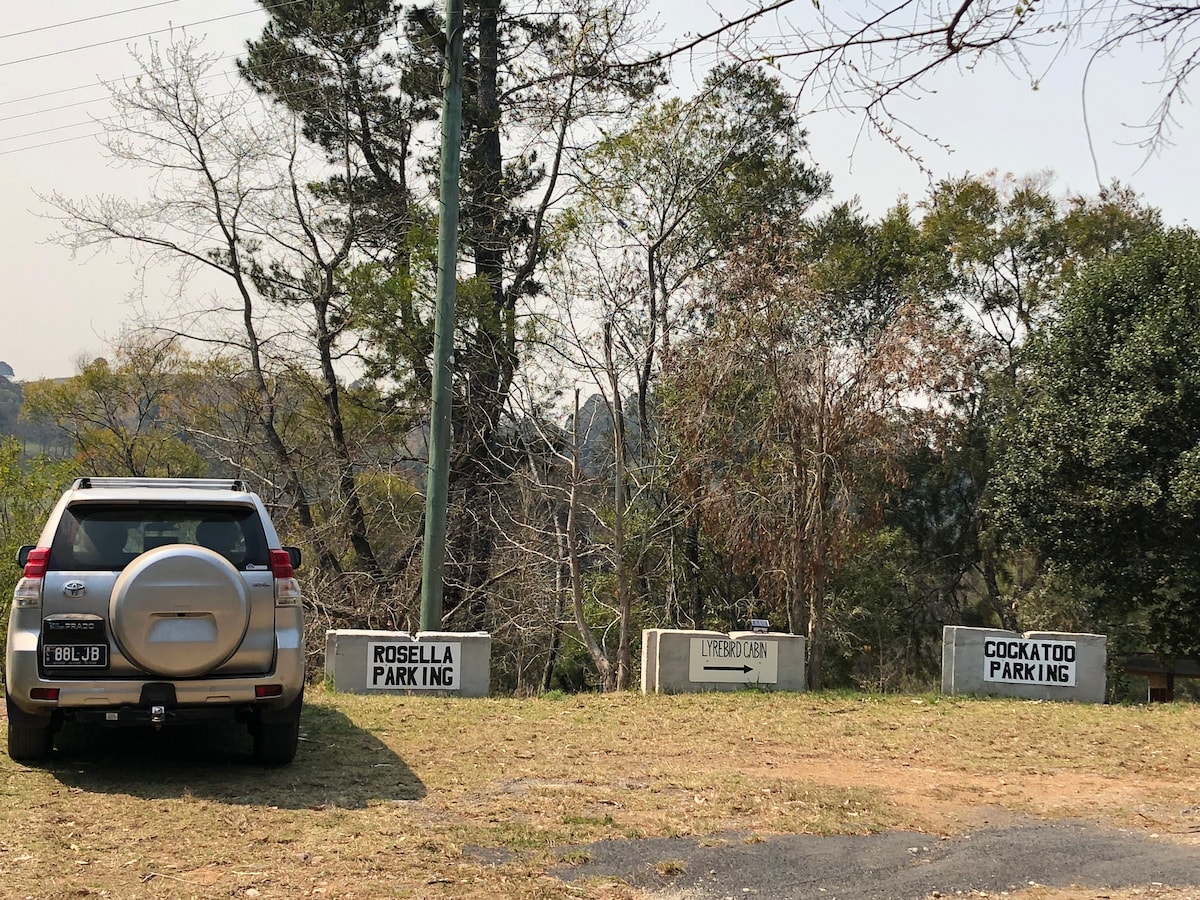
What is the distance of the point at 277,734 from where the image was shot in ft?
25.0

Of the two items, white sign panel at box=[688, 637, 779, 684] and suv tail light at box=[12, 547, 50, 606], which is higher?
suv tail light at box=[12, 547, 50, 606]

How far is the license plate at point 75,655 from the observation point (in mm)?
6828

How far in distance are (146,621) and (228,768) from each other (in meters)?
1.44

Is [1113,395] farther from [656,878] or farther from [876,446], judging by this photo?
[656,878]

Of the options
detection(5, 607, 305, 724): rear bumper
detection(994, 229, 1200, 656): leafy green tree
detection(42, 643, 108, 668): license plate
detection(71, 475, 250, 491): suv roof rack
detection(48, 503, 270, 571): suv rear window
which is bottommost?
detection(5, 607, 305, 724): rear bumper

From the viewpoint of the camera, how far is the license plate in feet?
22.4

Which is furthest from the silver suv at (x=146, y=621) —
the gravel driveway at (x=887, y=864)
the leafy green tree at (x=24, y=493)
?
the leafy green tree at (x=24, y=493)

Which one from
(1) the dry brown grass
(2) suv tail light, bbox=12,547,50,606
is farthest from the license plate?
(1) the dry brown grass

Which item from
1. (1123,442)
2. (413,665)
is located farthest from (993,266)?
A: (413,665)

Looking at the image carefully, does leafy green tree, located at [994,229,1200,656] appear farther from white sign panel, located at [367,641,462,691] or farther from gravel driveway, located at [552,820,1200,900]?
gravel driveway, located at [552,820,1200,900]

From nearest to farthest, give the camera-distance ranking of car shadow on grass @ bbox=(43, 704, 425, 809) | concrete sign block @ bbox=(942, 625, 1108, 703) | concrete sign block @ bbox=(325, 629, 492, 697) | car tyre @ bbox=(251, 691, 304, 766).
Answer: car shadow on grass @ bbox=(43, 704, 425, 809) → car tyre @ bbox=(251, 691, 304, 766) → concrete sign block @ bbox=(325, 629, 492, 697) → concrete sign block @ bbox=(942, 625, 1108, 703)

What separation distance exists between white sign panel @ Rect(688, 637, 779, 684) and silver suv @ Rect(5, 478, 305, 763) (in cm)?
597

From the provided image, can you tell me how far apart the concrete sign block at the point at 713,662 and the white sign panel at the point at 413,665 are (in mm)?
2158

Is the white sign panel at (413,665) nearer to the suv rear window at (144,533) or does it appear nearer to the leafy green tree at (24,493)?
the suv rear window at (144,533)
